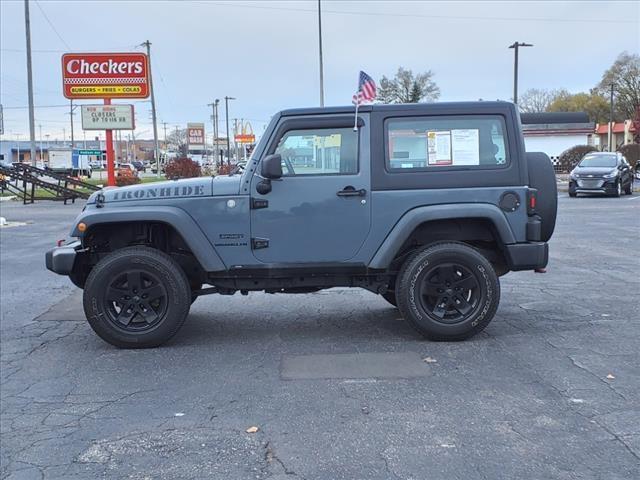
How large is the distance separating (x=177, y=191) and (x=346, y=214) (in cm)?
152

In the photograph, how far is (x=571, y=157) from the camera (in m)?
41.3

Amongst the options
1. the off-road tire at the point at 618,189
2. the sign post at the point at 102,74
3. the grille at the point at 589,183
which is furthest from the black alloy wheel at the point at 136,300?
the off-road tire at the point at 618,189

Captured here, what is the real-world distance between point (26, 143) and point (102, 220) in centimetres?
12657

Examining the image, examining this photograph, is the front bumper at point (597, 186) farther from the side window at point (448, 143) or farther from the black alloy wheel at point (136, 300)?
the black alloy wheel at point (136, 300)

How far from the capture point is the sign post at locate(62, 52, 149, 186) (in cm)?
2034

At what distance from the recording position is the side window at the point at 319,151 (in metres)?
5.65

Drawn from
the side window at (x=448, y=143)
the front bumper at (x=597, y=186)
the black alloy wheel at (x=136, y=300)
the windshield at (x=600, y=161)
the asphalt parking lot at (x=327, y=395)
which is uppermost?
the windshield at (x=600, y=161)

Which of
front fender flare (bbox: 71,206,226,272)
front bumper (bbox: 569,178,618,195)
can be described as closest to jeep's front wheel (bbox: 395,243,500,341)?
front fender flare (bbox: 71,206,226,272)

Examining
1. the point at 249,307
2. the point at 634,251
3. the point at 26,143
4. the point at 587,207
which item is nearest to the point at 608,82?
the point at 587,207

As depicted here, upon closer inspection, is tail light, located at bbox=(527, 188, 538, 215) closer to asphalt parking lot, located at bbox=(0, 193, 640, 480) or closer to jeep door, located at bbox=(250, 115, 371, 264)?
asphalt parking lot, located at bbox=(0, 193, 640, 480)

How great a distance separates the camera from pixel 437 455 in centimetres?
359

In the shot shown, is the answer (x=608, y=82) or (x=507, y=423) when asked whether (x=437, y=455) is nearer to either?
(x=507, y=423)

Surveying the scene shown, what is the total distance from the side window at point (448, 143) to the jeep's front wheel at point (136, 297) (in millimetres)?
2284

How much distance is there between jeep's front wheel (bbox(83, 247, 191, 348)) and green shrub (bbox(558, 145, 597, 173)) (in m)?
39.2
